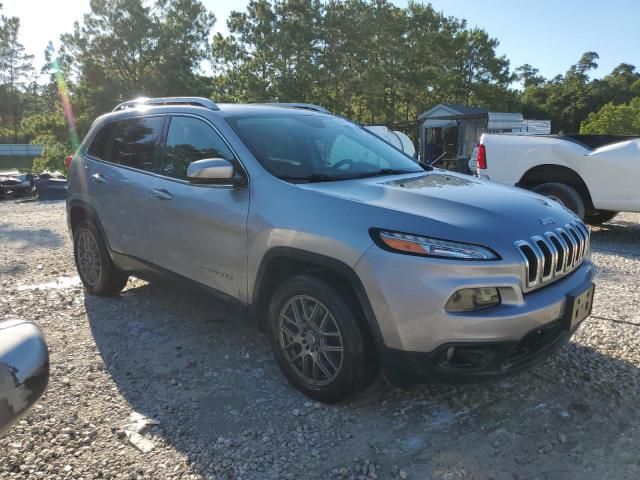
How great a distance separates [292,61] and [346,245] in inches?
1219

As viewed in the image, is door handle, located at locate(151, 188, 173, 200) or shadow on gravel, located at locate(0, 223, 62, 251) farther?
shadow on gravel, located at locate(0, 223, 62, 251)

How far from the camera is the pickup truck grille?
2496mm

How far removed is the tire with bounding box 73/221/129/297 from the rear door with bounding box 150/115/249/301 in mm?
967

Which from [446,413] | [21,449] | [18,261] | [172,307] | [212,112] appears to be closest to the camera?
[21,449]

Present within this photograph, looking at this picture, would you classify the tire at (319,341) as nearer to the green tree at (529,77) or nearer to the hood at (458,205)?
the hood at (458,205)

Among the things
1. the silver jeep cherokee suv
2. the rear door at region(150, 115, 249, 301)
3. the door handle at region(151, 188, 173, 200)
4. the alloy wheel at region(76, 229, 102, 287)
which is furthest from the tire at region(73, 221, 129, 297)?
the door handle at region(151, 188, 173, 200)

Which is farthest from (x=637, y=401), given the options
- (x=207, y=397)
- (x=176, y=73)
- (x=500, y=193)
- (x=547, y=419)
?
(x=176, y=73)

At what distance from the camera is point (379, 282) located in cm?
248

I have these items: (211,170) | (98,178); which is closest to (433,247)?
(211,170)

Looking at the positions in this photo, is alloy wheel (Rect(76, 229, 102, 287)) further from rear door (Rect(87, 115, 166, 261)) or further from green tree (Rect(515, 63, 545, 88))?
green tree (Rect(515, 63, 545, 88))

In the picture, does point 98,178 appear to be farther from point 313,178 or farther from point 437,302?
point 437,302

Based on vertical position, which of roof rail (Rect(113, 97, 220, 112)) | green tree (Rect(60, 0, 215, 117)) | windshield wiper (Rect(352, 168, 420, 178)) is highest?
green tree (Rect(60, 0, 215, 117))

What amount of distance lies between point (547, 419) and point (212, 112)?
2.74 meters

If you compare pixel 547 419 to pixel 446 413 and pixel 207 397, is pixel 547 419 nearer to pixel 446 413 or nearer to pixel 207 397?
pixel 446 413
